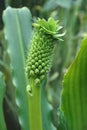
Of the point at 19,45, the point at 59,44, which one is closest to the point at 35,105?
the point at 19,45

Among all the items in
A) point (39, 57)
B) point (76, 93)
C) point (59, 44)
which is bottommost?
point (59, 44)

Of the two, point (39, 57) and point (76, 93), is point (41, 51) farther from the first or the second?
point (76, 93)

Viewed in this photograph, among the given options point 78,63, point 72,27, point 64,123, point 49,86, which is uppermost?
point 78,63

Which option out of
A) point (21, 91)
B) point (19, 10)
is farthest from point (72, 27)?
point (21, 91)

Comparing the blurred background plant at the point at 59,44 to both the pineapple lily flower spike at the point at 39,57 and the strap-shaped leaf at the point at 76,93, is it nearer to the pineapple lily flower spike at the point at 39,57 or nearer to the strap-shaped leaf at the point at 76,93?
the strap-shaped leaf at the point at 76,93

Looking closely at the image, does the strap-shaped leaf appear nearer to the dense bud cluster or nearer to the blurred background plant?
the dense bud cluster

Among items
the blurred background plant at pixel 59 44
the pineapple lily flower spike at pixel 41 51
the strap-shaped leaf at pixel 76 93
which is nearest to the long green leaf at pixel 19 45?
the strap-shaped leaf at pixel 76 93

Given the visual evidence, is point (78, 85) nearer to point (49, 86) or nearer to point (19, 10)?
point (19, 10)
